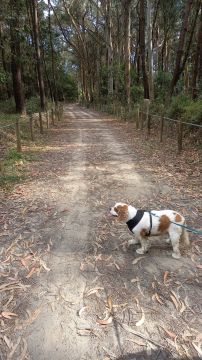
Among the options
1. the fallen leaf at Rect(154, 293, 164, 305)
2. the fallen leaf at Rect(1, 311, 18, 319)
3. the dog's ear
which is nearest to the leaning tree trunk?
the dog's ear

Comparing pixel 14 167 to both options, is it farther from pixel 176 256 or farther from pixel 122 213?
pixel 176 256

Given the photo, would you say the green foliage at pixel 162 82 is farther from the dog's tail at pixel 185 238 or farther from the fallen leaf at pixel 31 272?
the fallen leaf at pixel 31 272

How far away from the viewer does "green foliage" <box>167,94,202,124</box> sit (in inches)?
417

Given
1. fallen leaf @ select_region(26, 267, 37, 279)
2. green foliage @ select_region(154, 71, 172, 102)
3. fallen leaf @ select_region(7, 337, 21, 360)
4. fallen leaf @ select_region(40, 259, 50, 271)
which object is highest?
green foliage @ select_region(154, 71, 172, 102)

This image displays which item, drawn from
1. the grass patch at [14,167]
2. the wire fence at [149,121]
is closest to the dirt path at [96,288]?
the grass patch at [14,167]

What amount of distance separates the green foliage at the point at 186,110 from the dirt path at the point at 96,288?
4.97m

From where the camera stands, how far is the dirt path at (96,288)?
9.04ft

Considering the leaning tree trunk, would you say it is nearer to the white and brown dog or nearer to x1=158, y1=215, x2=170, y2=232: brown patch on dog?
the white and brown dog

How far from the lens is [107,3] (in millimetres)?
26906

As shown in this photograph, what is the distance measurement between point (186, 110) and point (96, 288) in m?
9.67

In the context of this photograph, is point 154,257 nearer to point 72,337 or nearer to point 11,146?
point 72,337

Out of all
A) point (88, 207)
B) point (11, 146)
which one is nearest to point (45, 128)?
point (11, 146)

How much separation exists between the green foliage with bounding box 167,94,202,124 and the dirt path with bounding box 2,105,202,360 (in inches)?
196

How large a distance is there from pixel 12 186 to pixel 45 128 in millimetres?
10312
